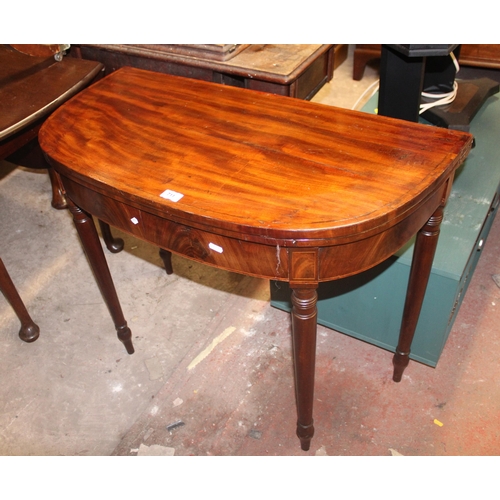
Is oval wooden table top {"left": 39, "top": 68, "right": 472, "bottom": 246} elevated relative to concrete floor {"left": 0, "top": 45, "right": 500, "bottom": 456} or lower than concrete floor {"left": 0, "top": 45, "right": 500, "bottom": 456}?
elevated

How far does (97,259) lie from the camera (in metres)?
1.50

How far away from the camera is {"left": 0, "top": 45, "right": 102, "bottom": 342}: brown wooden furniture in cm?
168

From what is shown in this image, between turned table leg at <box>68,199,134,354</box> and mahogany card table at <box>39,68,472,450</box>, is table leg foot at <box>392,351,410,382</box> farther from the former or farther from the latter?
turned table leg at <box>68,199,134,354</box>

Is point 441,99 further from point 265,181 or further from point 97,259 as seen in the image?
point 97,259

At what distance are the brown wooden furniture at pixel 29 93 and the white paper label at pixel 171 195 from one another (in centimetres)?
77

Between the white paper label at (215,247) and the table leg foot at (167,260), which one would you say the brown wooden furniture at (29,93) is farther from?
the white paper label at (215,247)

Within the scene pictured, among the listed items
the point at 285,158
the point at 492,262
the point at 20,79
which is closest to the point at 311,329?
the point at 285,158

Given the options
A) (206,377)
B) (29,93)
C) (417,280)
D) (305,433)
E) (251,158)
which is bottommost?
(206,377)

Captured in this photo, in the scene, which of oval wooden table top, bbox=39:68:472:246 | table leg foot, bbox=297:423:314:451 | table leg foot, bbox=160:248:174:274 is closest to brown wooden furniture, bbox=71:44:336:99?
oval wooden table top, bbox=39:68:472:246

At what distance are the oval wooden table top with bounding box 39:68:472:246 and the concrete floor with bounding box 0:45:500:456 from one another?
0.76m

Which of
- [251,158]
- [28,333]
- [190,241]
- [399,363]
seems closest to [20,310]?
[28,333]

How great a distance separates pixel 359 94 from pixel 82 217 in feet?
7.13

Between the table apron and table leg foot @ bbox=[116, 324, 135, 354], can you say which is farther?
table leg foot @ bbox=[116, 324, 135, 354]

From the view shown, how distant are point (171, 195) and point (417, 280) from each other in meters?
0.67
